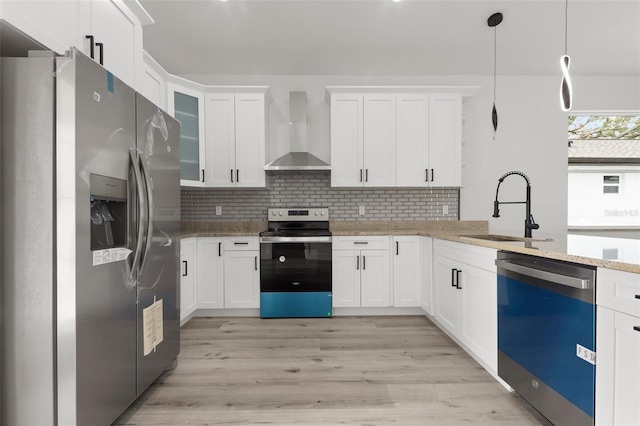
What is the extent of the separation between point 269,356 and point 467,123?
345cm

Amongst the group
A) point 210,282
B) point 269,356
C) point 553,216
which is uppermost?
point 553,216

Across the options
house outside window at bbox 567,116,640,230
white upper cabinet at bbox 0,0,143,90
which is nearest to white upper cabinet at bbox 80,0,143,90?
white upper cabinet at bbox 0,0,143,90

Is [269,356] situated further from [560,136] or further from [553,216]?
[560,136]

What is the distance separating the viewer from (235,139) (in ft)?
12.3

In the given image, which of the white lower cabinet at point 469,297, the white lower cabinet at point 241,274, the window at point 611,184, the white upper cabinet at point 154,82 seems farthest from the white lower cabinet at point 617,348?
the window at point 611,184

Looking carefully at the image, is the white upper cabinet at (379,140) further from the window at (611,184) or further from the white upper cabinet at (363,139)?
the window at (611,184)

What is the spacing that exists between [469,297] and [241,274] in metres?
2.20

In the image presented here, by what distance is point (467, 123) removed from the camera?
A: 418cm

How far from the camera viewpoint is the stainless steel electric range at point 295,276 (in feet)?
11.6

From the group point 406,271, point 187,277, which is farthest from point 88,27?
point 406,271

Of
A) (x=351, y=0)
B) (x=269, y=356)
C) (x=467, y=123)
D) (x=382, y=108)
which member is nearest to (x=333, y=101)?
(x=382, y=108)

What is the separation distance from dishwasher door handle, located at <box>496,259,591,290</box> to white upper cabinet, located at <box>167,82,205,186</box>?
2967 millimetres

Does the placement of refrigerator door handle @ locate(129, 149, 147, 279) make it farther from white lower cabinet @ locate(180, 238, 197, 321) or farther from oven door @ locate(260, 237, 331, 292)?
oven door @ locate(260, 237, 331, 292)

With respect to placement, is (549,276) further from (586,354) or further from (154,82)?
(154,82)
